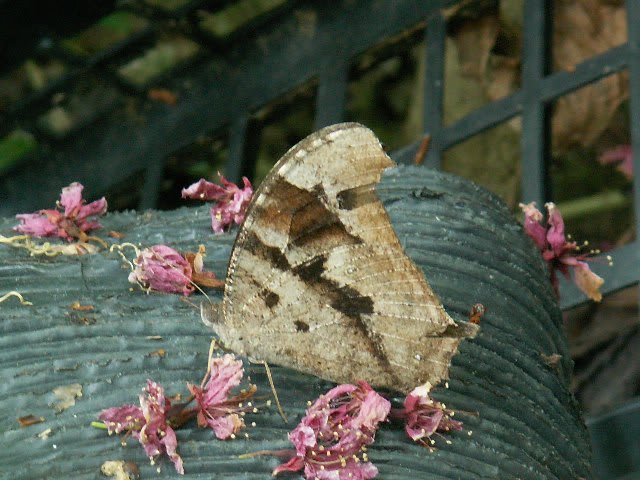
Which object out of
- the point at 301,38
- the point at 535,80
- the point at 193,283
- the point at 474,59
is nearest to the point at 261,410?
the point at 193,283

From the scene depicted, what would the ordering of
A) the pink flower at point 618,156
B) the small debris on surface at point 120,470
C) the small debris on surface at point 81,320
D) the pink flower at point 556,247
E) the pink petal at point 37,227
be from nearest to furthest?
1. the small debris on surface at point 120,470
2. the small debris on surface at point 81,320
3. the pink petal at point 37,227
4. the pink flower at point 556,247
5. the pink flower at point 618,156

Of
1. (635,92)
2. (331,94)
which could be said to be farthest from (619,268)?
(331,94)

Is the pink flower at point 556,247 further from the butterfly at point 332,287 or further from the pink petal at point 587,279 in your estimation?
the butterfly at point 332,287

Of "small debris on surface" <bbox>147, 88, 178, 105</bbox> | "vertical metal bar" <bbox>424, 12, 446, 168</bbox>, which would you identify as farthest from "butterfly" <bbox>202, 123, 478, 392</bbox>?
"small debris on surface" <bbox>147, 88, 178, 105</bbox>

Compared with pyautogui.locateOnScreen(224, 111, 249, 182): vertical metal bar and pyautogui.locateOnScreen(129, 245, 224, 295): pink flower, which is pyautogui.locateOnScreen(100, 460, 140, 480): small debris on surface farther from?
pyautogui.locateOnScreen(224, 111, 249, 182): vertical metal bar

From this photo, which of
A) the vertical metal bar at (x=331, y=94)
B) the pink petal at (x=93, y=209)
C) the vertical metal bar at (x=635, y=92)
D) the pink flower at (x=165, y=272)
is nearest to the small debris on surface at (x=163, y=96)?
the vertical metal bar at (x=331, y=94)

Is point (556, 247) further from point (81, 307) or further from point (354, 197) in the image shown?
point (81, 307)

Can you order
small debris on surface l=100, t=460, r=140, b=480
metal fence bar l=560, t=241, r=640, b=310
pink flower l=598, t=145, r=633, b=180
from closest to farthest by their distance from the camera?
small debris on surface l=100, t=460, r=140, b=480 → metal fence bar l=560, t=241, r=640, b=310 → pink flower l=598, t=145, r=633, b=180
